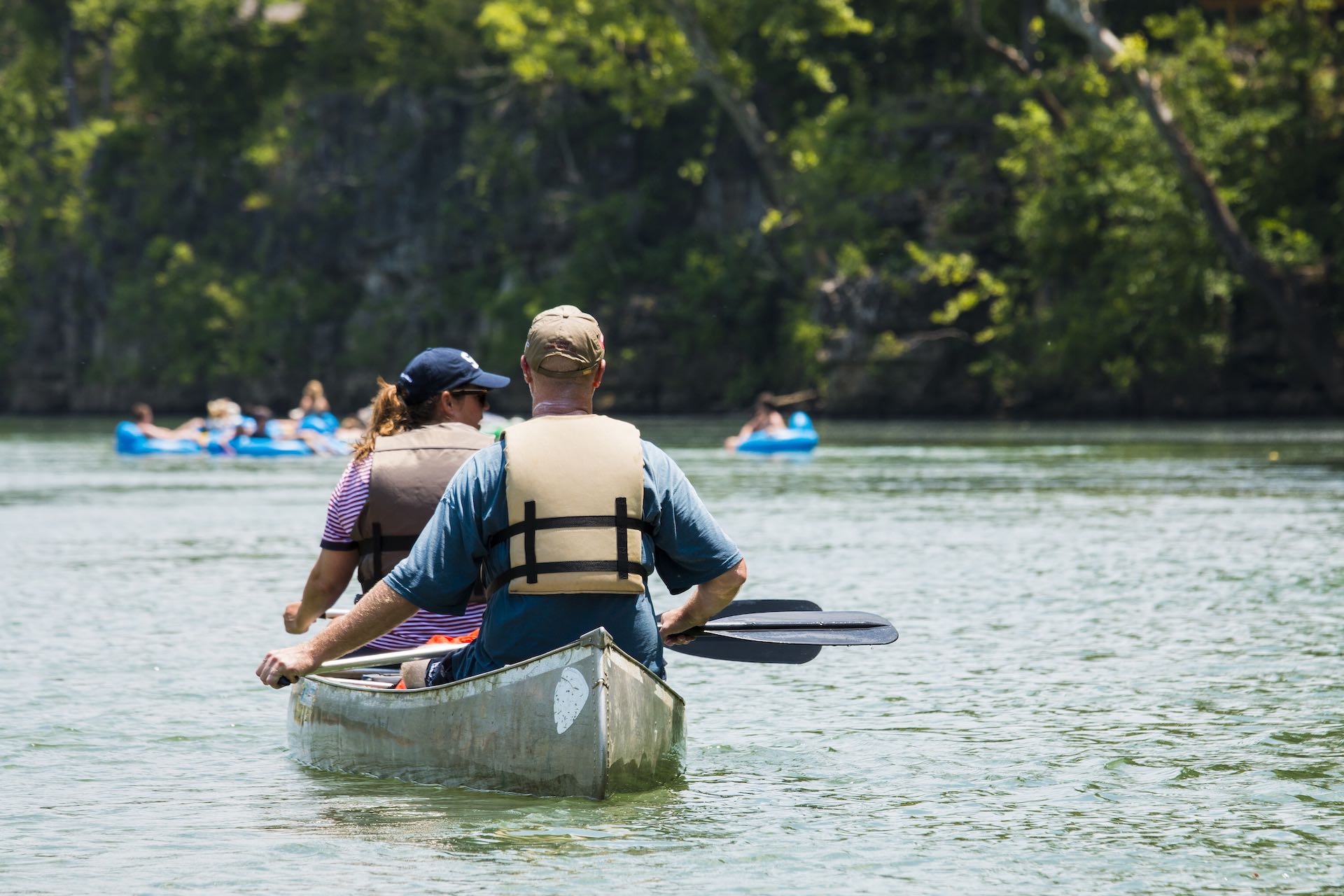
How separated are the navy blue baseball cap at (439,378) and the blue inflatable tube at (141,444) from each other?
30377mm

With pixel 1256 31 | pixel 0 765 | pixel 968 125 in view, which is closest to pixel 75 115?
pixel 968 125

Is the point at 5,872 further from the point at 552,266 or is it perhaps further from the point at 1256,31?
the point at 552,266

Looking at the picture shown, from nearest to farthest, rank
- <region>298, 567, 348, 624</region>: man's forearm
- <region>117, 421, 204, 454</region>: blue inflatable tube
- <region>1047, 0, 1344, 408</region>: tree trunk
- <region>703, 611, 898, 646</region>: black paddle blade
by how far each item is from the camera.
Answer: <region>298, 567, 348, 624</region>: man's forearm
<region>703, 611, 898, 646</region>: black paddle blade
<region>117, 421, 204, 454</region>: blue inflatable tube
<region>1047, 0, 1344, 408</region>: tree trunk

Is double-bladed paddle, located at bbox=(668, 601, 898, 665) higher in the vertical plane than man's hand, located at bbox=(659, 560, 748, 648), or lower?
lower

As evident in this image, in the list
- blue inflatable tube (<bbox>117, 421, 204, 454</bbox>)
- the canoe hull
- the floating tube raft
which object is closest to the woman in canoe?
the canoe hull

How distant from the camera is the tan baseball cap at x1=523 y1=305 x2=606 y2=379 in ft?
19.5

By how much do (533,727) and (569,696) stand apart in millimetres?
298

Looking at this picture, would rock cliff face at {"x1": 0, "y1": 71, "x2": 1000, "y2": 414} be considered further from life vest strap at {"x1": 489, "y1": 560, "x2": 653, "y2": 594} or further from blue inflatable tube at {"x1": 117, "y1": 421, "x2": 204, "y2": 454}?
life vest strap at {"x1": 489, "y1": 560, "x2": 653, "y2": 594}

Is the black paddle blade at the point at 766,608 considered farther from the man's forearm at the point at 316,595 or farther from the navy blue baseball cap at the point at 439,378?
the man's forearm at the point at 316,595

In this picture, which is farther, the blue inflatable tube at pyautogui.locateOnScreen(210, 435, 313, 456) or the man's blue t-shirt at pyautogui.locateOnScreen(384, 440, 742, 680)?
the blue inflatable tube at pyautogui.locateOnScreen(210, 435, 313, 456)

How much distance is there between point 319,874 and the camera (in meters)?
5.87

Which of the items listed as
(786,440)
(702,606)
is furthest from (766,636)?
(786,440)

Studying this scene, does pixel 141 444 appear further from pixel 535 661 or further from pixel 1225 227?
pixel 535 661

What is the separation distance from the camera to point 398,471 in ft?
22.8
